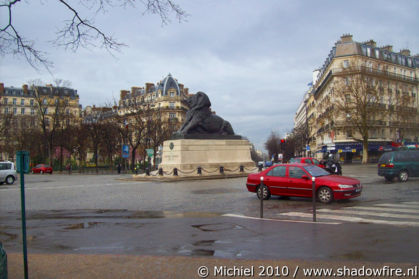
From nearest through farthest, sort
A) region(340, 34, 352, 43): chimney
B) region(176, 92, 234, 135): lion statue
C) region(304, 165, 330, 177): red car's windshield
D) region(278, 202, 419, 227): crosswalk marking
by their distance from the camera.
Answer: region(278, 202, 419, 227): crosswalk marking → region(304, 165, 330, 177): red car's windshield → region(176, 92, 234, 135): lion statue → region(340, 34, 352, 43): chimney

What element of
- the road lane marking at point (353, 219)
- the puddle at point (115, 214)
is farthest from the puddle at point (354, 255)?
the puddle at point (115, 214)

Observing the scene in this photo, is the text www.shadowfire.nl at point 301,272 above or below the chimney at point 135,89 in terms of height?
below

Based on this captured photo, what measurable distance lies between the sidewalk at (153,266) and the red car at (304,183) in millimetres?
6378

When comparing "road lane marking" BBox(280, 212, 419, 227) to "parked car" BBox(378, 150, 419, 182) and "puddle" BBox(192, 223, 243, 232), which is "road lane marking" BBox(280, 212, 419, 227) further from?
"parked car" BBox(378, 150, 419, 182)

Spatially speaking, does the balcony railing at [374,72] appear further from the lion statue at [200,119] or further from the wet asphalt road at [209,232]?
the wet asphalt road at [209,232]

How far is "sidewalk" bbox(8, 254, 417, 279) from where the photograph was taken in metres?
5.07

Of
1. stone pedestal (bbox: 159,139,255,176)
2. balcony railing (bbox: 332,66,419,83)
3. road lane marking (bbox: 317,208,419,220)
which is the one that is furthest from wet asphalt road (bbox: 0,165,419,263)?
balcony railing (bbox: 332,66,419,83)

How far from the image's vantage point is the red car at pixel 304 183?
482 inches

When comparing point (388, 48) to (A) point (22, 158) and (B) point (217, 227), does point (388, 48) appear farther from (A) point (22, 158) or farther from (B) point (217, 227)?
(A) point (22, 158)

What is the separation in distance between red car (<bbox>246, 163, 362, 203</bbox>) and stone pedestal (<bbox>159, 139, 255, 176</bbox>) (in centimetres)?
1409

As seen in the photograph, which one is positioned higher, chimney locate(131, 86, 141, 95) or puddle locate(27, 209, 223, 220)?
chimney locate(131, 86, 141, 95)

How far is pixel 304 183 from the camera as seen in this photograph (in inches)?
509

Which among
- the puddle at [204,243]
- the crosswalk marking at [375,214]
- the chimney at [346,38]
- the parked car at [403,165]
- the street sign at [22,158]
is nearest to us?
the street sign at [22,158]

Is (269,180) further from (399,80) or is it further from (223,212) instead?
(399,80)
